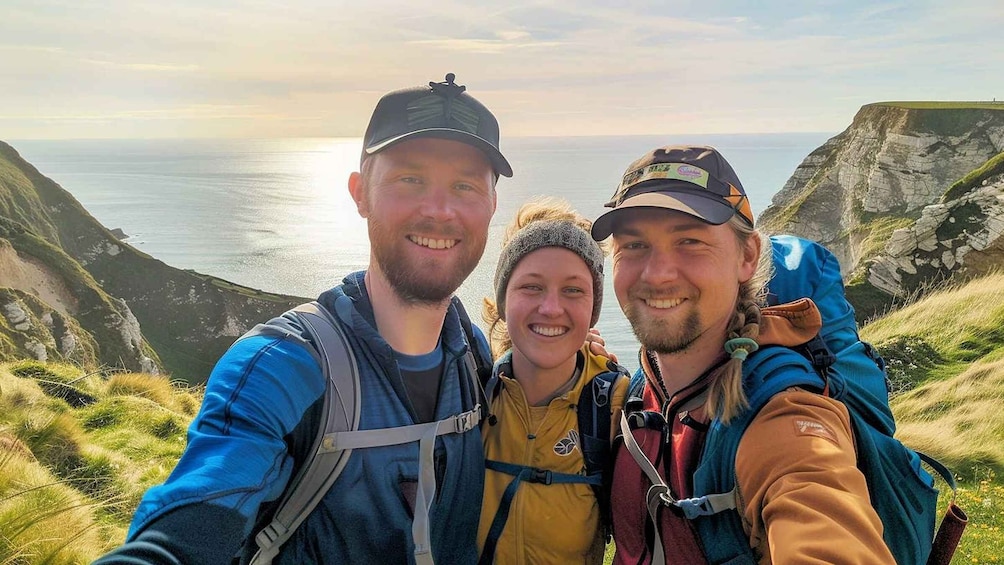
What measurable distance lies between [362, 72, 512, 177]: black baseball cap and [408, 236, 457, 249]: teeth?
525 mm

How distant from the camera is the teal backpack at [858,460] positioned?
2266mm

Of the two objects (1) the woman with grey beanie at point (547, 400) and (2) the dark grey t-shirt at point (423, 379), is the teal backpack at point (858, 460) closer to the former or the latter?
(1) the woman with grey beanie at point (547, 400)


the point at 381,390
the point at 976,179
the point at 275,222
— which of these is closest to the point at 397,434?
the point at 381,390

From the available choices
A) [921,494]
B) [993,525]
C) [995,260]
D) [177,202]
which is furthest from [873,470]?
[177,202]

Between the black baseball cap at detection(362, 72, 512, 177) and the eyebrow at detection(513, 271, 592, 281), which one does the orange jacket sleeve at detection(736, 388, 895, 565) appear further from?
the black baseball cap at detection(362, 72, 512, 177)

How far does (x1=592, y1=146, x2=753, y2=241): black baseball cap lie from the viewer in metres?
2.79

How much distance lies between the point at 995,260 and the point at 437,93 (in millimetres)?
22301

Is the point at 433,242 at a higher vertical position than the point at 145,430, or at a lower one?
higher

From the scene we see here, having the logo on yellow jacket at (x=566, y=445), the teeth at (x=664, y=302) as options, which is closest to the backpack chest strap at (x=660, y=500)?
the logo on yellow jacket at (x=566, y=445)

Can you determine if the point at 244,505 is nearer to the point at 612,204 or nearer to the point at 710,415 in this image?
the point at 710,415

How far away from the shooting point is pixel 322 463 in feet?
8.11

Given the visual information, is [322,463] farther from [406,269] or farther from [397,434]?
[406,269]

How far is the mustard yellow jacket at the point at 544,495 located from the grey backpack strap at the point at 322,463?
1.10 meters

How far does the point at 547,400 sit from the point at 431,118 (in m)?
1.85
